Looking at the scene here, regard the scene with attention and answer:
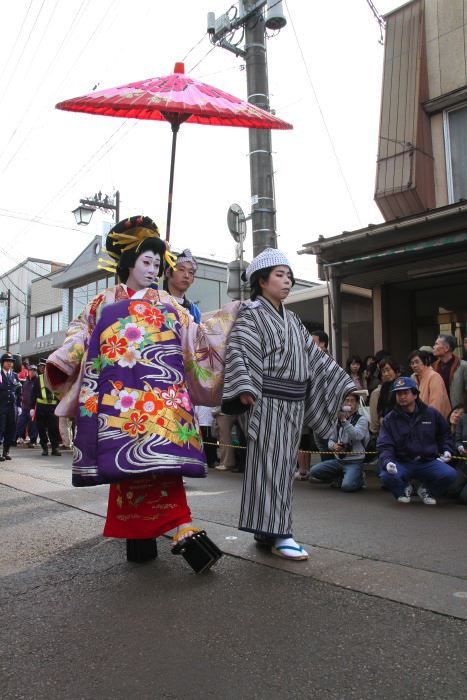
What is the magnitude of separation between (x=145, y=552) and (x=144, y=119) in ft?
10.1

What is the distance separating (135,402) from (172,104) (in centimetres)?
215

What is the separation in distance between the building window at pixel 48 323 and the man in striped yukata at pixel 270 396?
2885 centimetres

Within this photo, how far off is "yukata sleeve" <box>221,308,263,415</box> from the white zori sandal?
2.37 ft

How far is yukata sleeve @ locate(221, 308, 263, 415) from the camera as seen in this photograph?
3211mm

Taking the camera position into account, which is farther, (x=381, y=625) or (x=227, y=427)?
(x=227, y=427)

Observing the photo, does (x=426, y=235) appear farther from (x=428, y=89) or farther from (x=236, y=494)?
(x=236, y=494)

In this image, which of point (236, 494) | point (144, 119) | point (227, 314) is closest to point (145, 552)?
point (227, 314)

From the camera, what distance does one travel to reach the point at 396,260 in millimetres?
8539

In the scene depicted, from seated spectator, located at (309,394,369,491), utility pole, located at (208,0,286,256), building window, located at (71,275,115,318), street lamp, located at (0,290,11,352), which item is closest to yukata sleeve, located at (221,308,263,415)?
seated spectator, located at (309,394,369,491)

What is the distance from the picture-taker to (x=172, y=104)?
411 cm

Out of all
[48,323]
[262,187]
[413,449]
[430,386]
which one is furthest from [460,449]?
[48,323]

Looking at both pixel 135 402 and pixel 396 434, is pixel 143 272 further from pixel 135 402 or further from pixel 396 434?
pixel 396 434

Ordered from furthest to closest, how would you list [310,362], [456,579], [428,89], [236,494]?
[428,89] < [236,494] < [310,362] < [456,579]

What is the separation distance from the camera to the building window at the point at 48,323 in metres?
31.4
